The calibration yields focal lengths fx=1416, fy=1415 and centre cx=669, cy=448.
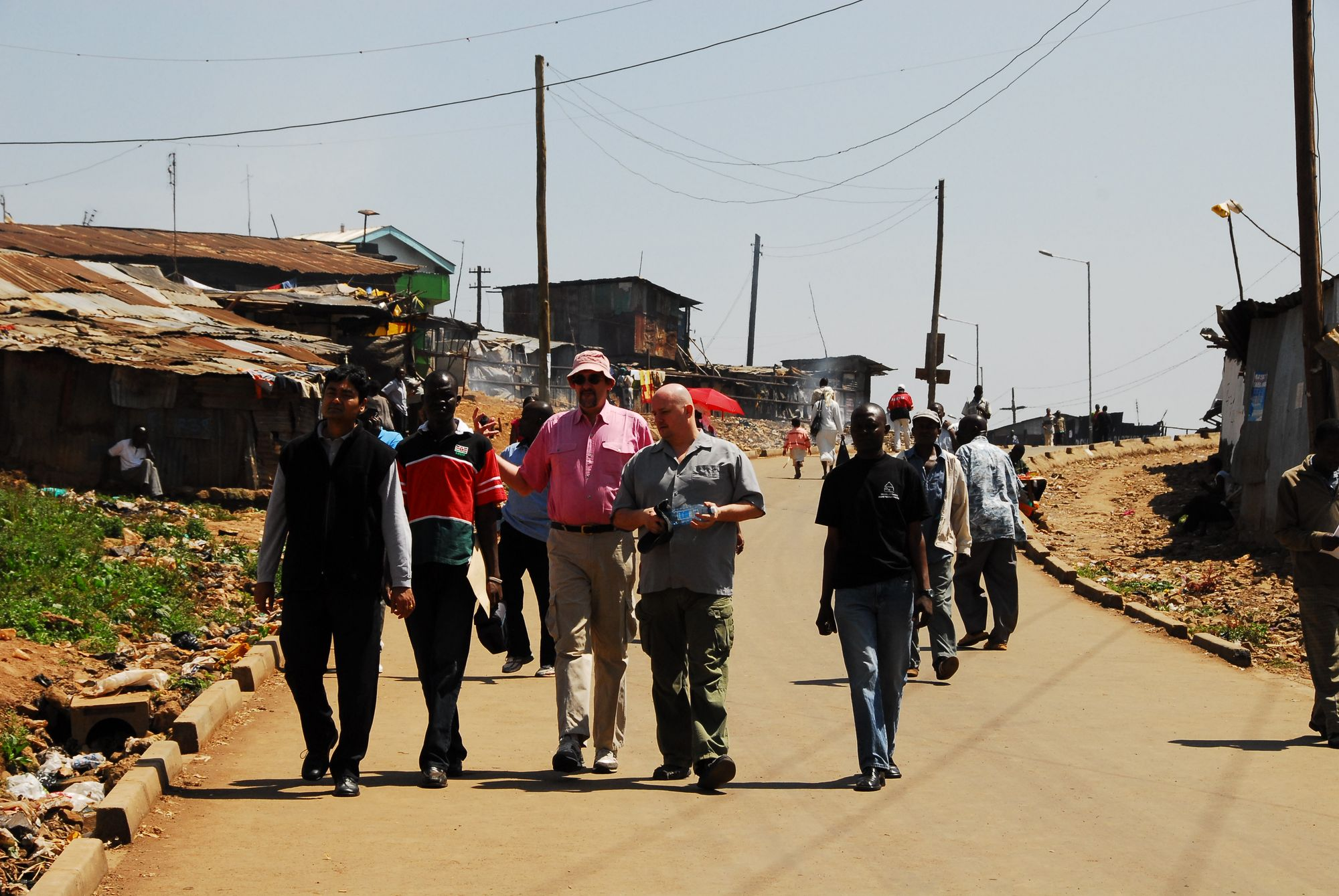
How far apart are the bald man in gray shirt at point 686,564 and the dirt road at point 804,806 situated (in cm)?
32

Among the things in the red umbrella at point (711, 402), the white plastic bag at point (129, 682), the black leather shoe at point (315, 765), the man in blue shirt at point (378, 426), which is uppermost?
the red umbrella at point (711, 402)

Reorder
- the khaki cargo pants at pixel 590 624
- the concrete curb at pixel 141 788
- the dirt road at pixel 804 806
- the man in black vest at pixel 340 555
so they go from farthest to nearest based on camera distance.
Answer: the khaki cargo pants at pixel 590 624 < the man in black vest at pixel 340 555 < the dirt road at pixel 804 806 < the concrete curb at pixel 141 788

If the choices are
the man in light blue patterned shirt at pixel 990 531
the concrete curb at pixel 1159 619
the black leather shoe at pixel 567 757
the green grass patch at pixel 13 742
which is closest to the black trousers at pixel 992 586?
the man in light blue patterned shirt at pixel 990 531

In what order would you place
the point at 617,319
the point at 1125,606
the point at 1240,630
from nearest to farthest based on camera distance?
the point at 1240,630 → the point at 1125,606 → the point at 617,319

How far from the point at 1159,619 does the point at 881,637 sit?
8005 mm

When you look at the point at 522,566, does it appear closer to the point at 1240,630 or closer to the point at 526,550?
the point at 526,550

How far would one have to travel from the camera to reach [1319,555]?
870 cm

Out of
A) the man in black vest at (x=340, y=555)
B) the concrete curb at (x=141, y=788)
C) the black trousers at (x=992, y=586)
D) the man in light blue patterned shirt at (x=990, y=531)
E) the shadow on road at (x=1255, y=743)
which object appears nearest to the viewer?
the concrete curb at (x=141, y=788)

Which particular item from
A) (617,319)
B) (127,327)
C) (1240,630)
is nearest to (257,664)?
(1240,630)

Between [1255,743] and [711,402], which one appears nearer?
[1255,743]

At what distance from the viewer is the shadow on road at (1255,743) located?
27.7 ft

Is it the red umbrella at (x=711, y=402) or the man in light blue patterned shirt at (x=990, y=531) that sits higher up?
the red umbrella at (x=711, y=402)

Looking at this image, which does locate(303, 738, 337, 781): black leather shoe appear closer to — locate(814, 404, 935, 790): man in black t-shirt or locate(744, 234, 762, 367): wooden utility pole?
locate(814, 404, 935, 790): man in black t-shirt

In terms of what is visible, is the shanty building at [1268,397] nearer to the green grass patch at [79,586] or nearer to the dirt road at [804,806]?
the dirt road at [804,806]
